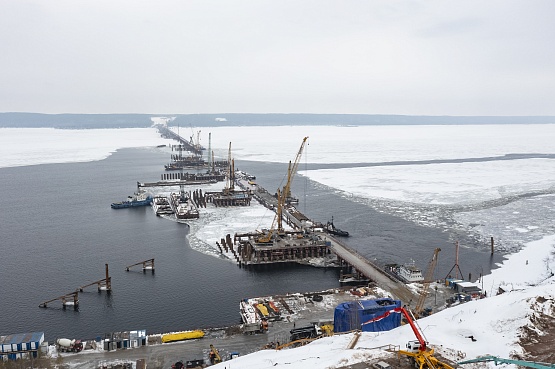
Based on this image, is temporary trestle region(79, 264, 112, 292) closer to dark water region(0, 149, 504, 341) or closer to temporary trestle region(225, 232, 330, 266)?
dark water region(0, 149, 504, 341)

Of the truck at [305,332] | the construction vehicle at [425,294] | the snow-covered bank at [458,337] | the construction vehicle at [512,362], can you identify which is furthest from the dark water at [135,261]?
the construction vehicle at [512,362]

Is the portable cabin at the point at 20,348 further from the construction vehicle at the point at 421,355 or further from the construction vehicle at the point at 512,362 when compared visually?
the construction vehicle at the point at 512,362

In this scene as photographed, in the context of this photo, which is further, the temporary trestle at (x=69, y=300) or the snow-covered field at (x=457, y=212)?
the temporary trestle at (x=69, y=300)

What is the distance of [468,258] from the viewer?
37.9 meters

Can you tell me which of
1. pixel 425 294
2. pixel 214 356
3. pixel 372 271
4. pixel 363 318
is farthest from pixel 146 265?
pixel 425 294

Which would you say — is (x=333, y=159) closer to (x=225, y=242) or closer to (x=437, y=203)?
(x=437, y=203)

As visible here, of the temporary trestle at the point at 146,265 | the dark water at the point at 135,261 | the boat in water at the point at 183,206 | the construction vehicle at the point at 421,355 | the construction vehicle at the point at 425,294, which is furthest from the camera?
the boat in water at the point at 183,206

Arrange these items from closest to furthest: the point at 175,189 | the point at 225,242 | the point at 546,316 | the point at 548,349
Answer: the point at 548,349 → the point at 546,316 → the point at 225,242 → the point at 175,189

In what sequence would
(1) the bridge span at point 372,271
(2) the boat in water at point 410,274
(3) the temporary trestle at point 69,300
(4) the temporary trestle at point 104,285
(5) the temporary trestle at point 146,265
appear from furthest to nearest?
(5) the temporary trestle at point 146,265 → (4) the temporary trestle at point 104,285 → (2) the boat in water at point 410,274 → (3) the temporary trestle at point 69,300 → (1) the bridge span at point 372,271

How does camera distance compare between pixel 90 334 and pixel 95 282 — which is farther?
pixel 95 282

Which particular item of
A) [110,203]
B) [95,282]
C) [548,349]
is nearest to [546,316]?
[548,349]

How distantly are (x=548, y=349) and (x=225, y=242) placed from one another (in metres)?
30.3

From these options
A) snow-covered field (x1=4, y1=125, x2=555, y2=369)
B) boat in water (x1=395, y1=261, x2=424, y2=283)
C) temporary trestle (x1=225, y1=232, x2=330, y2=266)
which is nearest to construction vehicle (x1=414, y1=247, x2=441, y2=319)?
boat in water (x1=395, y1=261, x2=424, y2=283)

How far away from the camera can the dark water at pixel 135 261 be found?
29.1 metres
